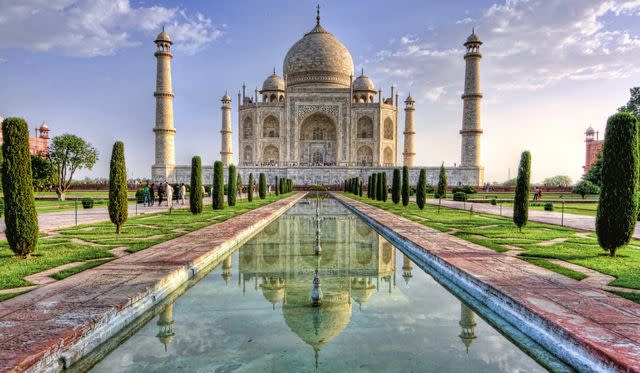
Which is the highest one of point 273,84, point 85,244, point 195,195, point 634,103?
point 273,84

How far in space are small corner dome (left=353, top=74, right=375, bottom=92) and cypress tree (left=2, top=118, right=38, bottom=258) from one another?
33.6 meters

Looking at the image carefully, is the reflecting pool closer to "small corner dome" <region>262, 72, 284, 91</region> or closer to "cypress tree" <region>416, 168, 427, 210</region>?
"cypress tree" <region>416, 168, 427, 210</region>

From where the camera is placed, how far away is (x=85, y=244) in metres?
5.70

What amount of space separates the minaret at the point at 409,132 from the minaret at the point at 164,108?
58.0 feet

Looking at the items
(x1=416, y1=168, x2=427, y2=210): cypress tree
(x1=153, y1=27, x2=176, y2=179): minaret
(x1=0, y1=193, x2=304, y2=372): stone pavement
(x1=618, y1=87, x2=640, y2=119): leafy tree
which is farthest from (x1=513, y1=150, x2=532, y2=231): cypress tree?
(x1=153, y1=27, x2=176, y2=179): minaret

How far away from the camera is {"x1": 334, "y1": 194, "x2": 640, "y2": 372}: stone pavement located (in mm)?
2240

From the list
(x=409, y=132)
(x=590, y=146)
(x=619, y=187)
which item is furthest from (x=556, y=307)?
(x=590, y=146)

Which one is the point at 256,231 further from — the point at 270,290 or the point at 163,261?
the point at 270,290

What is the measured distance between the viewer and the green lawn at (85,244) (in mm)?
4020

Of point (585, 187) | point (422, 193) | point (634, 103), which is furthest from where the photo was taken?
point (585, 187)

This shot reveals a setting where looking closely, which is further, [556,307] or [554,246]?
[554,246]

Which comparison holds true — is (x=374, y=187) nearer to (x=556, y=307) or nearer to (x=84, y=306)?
(x=556, y=307)

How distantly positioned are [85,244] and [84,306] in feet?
10.6

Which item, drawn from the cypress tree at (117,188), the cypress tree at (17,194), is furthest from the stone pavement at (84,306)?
the cypress tree at (117,188)
